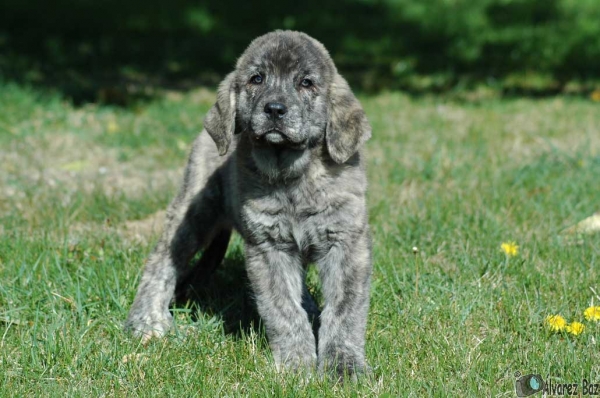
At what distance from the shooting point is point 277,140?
3719 mm

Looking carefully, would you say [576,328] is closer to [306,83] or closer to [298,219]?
[298,219]

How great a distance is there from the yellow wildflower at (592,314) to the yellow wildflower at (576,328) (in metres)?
0.11

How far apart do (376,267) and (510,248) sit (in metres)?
A: 0.82

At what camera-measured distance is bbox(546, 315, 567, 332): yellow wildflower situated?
3846 millimetres

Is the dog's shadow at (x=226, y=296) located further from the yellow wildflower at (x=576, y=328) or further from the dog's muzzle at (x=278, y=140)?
the yellow wildflower at (x=576, y=328)

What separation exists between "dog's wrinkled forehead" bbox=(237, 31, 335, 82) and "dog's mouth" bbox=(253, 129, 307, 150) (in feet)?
1.15

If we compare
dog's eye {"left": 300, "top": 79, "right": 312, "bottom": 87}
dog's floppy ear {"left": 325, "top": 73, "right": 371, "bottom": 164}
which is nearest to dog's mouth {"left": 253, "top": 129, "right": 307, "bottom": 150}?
dog's floppy ear {"left": 325, "top": 73, "right": 371, "bottom": 164}

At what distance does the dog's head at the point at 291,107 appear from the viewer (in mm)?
3770

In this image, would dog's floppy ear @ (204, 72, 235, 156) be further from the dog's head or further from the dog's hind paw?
the dog's hind paw

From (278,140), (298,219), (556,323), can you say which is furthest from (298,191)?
(556,323)

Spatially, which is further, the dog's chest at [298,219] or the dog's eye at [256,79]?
the dog's eye at [256,79]

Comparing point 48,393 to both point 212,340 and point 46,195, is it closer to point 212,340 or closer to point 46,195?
point 212,340

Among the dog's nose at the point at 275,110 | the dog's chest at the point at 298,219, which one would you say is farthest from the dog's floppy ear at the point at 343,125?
the dog's nose at the point at 275,110

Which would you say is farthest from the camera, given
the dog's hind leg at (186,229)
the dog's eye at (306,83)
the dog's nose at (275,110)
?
the dog's hind leg at (186,229)
